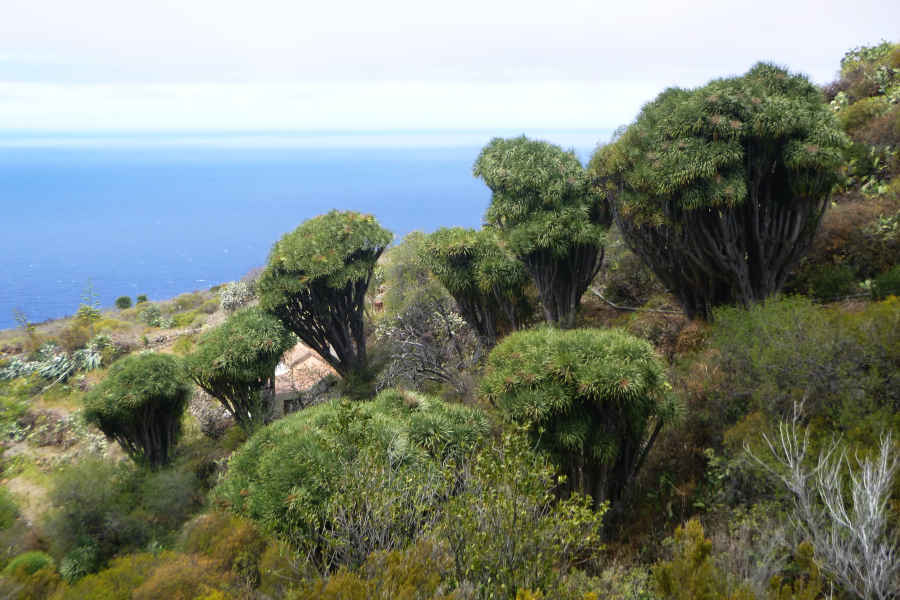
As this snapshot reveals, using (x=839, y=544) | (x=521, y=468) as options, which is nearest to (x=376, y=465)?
(x=521, y=468)

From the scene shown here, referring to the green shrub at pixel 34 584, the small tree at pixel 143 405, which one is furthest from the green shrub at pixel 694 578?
the small tree at pixel 143 405

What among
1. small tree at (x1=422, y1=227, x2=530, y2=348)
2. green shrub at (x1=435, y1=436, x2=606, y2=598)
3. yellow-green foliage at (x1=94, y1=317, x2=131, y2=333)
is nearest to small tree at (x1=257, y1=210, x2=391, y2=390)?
small tree at (x1=422, y1=227, x2=530, y2=348)

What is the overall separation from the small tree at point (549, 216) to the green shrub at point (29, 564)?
12.8 metres

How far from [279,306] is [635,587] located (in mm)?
12962

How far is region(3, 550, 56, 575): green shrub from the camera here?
10688mm

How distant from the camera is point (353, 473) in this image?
21.1 feet

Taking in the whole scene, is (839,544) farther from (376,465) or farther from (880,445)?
(376,465)

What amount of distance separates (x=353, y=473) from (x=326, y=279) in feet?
33.8

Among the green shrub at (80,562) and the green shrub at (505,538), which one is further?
the green shrub at (80,562)

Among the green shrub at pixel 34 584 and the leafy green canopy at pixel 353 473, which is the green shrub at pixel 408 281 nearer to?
the leafy green canopy at pixel 353 473

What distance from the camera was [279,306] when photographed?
643 inches

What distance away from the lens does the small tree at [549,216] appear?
13.6 metres

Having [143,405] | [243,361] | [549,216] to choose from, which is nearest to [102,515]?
[143,405]

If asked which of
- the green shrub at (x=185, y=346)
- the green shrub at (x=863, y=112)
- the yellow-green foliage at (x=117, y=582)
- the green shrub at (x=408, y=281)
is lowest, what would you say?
the green shrub at (x=185, y=346)
